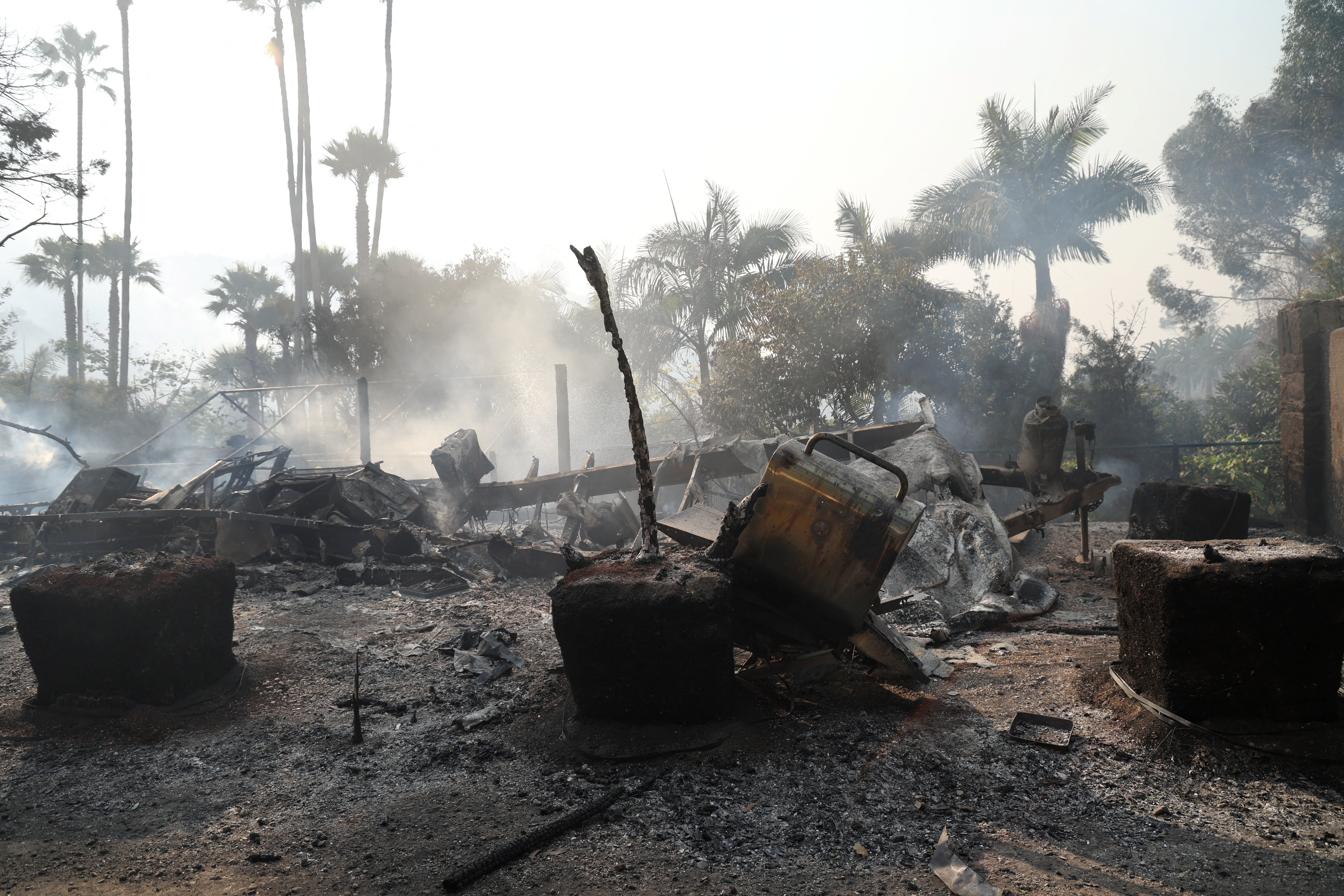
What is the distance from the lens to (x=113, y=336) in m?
33.7

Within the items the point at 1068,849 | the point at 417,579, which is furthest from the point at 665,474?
the point at 1068,849

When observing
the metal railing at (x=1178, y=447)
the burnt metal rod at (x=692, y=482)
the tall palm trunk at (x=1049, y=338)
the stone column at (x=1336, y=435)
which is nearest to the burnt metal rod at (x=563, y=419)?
the burnt metal rod at (x=692, y=482)

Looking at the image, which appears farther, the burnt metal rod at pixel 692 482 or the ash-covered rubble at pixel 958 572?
the burnt metal rod at pixel 692 482

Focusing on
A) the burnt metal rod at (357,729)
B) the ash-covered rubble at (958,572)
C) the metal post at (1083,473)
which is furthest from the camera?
the metal post at (1083,473)

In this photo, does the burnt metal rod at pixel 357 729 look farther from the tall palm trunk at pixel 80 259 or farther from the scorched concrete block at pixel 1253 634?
the tall palm trunk at pixel 80 259

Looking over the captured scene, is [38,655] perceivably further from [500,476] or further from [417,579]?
[500,476]

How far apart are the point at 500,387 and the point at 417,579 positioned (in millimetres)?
16182

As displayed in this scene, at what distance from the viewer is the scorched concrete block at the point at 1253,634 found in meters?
3.38

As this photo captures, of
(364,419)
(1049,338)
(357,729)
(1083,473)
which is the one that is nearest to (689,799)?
(357,729)

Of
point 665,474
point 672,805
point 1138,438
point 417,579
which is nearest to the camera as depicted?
point 672,805

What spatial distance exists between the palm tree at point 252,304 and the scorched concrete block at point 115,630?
32.9 m

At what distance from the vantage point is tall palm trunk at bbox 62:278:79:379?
36500mm

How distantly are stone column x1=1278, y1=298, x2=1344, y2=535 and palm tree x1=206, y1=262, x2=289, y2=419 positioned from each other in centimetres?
3621

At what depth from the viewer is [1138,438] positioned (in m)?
19.2
